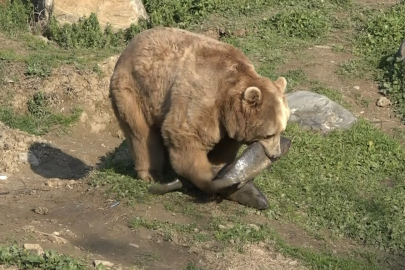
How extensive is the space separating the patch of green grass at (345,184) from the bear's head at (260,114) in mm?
945

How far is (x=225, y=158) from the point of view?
26.6 feet

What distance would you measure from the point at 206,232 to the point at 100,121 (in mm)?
5157

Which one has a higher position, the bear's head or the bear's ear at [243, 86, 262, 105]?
the bear's ear at [243, 86, 262, 105]

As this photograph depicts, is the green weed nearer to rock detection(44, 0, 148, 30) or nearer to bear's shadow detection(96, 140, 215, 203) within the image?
bear's shadow detection(96, 140, 215, 203)

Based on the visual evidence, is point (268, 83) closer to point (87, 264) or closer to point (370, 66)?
point (87, 264)

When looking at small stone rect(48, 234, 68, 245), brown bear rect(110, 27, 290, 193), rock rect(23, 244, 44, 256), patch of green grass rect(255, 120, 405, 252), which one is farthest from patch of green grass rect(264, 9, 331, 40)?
rock rect(23, 244, 44, 256)

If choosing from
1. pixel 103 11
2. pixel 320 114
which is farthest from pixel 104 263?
pixel 103 11

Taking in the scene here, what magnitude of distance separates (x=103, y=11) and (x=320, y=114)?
5600 mm

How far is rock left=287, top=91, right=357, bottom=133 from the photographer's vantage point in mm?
10539

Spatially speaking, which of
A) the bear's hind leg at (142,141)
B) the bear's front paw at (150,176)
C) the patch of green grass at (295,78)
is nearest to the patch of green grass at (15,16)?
the patch of green grass at (295,78)

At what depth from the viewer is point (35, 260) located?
18.8 feet

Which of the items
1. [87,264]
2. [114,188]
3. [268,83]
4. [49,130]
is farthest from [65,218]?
[49,130]

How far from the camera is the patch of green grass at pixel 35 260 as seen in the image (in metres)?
5.73

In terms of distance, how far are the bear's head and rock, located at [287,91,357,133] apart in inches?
125
